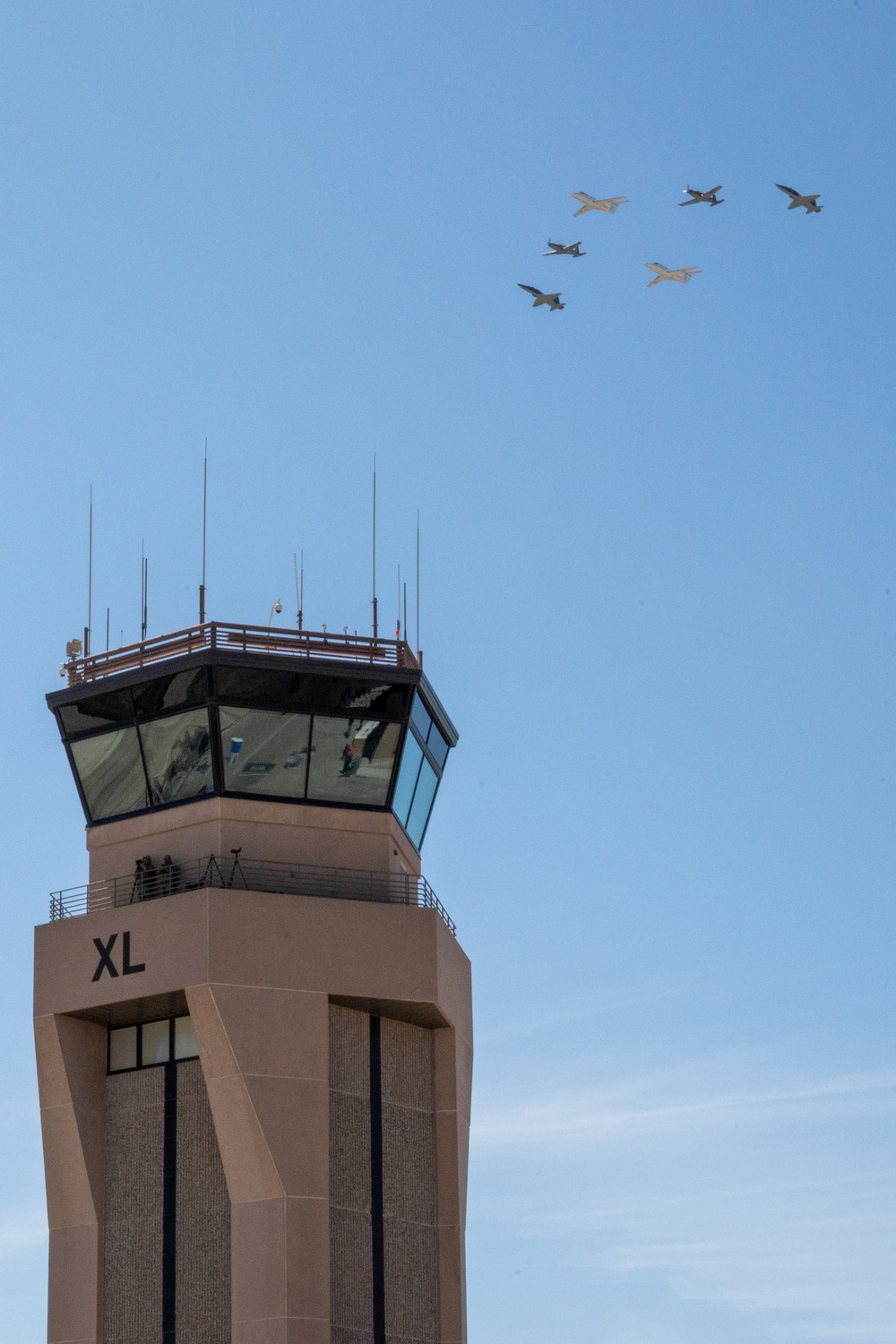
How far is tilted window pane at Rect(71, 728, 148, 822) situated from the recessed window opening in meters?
4.60

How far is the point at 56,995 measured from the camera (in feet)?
135

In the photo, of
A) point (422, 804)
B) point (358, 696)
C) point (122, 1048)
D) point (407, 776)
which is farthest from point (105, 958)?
point (422, 804)

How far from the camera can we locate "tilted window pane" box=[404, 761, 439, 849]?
45.3 m

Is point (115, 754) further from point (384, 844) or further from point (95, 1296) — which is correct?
point (95, 1296)

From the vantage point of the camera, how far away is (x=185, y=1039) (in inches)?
1629

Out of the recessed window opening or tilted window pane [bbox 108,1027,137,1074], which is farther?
tilted window pane [bbox 108,1027,137,1074]

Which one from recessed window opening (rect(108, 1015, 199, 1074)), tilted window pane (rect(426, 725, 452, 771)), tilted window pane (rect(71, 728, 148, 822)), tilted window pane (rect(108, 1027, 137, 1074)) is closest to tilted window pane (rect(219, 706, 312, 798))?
tilted window pane (rect(71, 728, 148, 822))

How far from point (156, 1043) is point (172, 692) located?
708 cm

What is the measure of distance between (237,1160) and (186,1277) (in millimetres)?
2622

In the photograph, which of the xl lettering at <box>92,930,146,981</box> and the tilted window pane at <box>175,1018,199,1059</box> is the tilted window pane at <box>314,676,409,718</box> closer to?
the xl lettering at <box>92,930,146,981</box>

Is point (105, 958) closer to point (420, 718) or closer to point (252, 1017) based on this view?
point (252, 1017)

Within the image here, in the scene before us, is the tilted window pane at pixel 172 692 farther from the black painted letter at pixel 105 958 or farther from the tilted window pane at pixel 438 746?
the tilted window pane at pixel 438 746

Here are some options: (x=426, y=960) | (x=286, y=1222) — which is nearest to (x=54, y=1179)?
(x=286, y=1222)

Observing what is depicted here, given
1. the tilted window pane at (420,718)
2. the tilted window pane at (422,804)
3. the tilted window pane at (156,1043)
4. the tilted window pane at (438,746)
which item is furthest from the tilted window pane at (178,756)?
the tilted window pane at (438,746)
